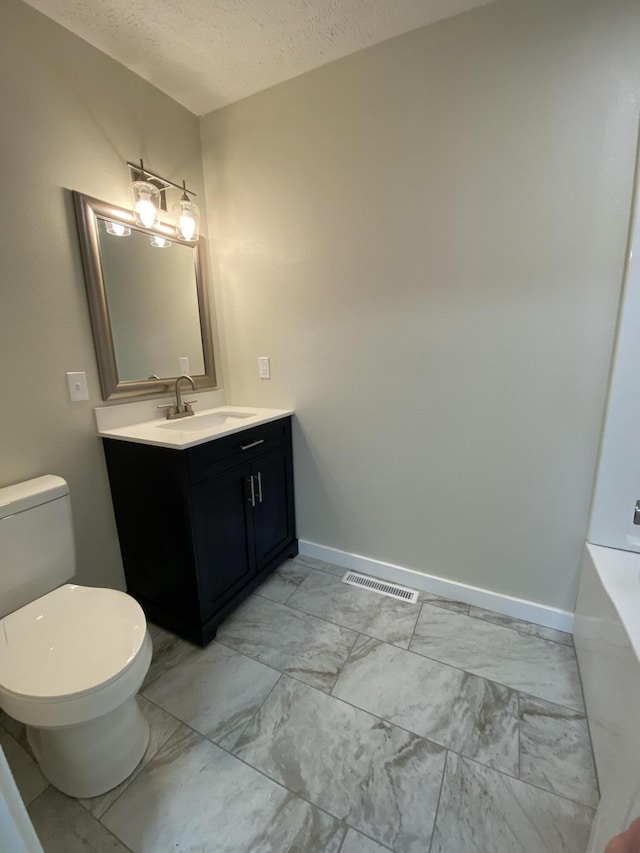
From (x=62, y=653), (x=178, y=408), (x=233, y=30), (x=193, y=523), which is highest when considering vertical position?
(x=233, y=30)

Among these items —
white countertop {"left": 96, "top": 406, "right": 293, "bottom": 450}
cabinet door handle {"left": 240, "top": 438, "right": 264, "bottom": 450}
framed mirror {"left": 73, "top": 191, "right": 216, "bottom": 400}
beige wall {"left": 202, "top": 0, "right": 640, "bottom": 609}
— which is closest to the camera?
beige wall {"left": 202, "top": 0, "right": 640, "bottom": 609}

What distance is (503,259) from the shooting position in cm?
141

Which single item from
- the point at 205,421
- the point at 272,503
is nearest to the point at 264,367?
the point at 205,421

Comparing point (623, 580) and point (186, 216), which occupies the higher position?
point (186, 216)

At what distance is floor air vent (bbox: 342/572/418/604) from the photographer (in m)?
1.83

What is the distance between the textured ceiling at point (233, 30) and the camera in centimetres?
131

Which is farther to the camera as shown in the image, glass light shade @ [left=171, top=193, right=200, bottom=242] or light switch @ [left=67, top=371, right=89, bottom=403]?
glass light shade @ [left=171, top=193, right=200, bottom=242]

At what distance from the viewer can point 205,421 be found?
194 cm

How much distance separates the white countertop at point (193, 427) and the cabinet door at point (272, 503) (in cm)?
21

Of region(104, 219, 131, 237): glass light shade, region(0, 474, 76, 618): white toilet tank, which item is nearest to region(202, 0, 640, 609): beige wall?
region(104, 219, 131, 237): glass light shade

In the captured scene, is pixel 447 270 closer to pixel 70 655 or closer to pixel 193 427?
pixel 193 427

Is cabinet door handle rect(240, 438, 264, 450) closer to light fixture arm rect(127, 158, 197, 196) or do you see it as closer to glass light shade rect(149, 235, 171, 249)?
glass light shade rect(149, 235, 171, 249)

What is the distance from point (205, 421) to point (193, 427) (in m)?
0.09

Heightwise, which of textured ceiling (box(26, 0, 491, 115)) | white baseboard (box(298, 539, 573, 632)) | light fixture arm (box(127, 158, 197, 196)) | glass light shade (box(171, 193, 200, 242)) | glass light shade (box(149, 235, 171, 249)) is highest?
textured ceiling (box(26, 0, 491, 115))
